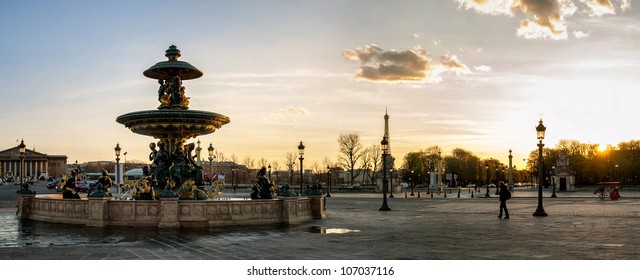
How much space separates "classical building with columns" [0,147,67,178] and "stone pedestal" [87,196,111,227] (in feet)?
445

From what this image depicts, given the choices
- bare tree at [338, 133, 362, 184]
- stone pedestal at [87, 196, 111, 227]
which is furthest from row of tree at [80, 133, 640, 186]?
stone pedestal at [87, 196, 111, 227]

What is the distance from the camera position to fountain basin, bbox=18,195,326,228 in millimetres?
18750

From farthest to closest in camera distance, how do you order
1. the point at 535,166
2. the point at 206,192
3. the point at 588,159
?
the point at 535,166 → the point at 588,159 → the point at 206,192

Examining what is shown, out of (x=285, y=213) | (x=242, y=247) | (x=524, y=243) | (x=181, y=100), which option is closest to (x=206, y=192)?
(x=181, y=100)

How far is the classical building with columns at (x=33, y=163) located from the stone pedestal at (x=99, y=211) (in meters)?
136

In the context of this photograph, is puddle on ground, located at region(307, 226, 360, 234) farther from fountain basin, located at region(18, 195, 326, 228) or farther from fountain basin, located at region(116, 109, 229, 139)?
fountain basin, located at region(116, 109, 229, 139)

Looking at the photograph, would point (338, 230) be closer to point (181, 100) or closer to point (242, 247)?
point (242, 247)

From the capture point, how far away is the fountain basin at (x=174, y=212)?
738 inches

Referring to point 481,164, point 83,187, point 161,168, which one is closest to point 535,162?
point 481,164

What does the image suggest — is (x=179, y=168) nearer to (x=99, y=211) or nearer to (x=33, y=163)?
(x=99, y=211)

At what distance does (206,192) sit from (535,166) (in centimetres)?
12470

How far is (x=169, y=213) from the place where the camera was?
18500mm

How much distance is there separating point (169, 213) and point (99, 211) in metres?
2.59
